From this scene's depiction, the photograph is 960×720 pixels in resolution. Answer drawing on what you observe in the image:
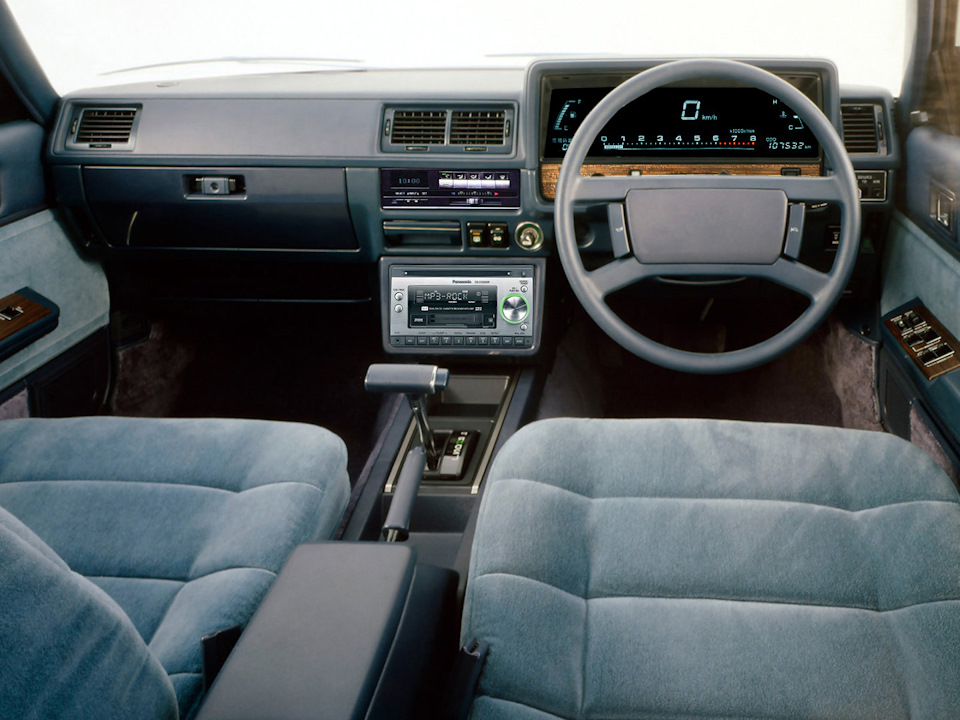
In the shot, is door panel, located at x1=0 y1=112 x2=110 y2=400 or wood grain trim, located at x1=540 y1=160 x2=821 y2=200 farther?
→ door panel, located at x1=0 y1=112 x2=110 y2=400

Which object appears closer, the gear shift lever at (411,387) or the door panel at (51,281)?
the gear shift lever at (411,387)

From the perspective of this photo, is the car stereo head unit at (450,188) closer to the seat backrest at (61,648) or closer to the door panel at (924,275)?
the door panel at (924,275)

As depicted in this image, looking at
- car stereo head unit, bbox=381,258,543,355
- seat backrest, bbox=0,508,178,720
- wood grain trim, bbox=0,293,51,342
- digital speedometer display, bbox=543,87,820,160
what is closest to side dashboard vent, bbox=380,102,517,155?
digital speedometer display, bbox=543,87,820,160

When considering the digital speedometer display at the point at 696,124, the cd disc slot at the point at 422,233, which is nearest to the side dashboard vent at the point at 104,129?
the cd disc slot at the point at 422,233

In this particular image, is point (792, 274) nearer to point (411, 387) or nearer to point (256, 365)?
point (411, 387)

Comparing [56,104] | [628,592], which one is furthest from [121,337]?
[628,592]

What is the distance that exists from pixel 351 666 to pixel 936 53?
1.72m

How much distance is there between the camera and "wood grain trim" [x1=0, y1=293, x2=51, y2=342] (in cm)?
178

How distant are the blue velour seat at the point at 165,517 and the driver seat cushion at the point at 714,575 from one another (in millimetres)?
311

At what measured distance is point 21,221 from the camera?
6.22ft

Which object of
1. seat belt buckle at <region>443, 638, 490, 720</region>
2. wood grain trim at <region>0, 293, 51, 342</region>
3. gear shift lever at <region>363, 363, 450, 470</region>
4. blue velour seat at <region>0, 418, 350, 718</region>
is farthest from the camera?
wood grain trim at <region>0, 293, 51, 342</region>

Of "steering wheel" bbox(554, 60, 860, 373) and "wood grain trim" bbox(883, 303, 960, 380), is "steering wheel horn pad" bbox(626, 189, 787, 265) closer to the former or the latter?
"steering wheel" bbox(554, 60, 860, 373)

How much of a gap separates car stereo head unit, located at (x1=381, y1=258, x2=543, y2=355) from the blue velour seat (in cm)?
69

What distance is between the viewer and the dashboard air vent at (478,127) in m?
1.82
